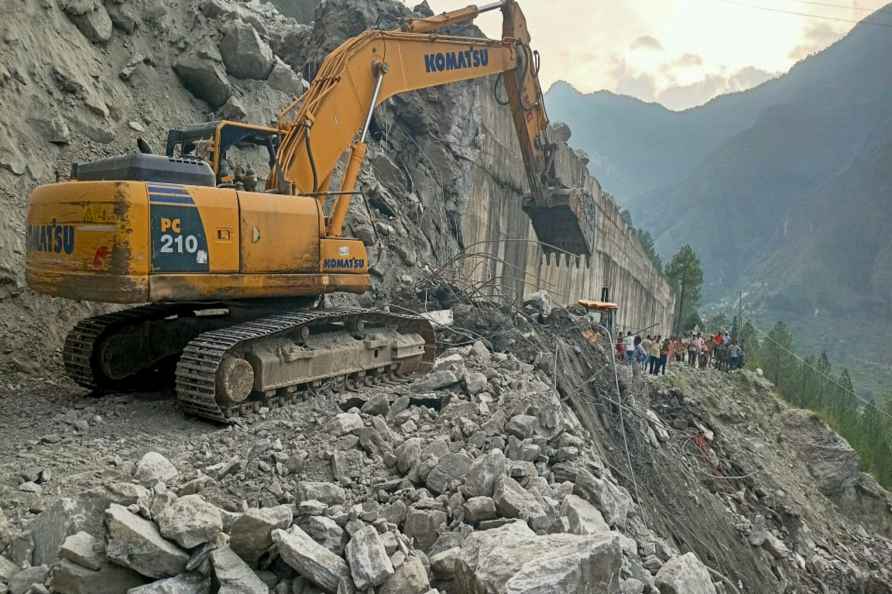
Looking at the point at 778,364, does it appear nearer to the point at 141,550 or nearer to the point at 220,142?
the point at 220,142

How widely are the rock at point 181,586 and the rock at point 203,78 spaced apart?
887 centimetres

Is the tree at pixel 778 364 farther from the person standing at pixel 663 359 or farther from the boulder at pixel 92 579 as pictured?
the boulder at pixel 92 579

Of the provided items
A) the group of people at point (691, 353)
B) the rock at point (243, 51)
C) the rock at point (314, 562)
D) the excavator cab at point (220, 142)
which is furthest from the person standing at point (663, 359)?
the rock at point (314, 562)

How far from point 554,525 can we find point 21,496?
305 cm

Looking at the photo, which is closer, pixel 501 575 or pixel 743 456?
pixel 501 575

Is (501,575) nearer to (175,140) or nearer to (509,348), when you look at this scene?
(175,140)

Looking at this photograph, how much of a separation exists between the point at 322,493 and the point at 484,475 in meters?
0.97

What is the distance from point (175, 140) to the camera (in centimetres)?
623

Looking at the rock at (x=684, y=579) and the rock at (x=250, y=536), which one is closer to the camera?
the rock at (x=250, y=536)

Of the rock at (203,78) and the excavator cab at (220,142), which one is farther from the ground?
the rock at (203,78)

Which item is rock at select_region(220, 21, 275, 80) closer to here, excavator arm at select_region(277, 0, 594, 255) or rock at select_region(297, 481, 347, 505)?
excavator arm at select_region(277, 0, 594, 255)

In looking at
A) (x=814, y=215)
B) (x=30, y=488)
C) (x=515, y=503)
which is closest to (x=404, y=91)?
(x=515, y=503)

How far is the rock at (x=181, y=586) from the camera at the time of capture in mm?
2803

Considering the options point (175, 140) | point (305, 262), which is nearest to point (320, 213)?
point (305, 262)
